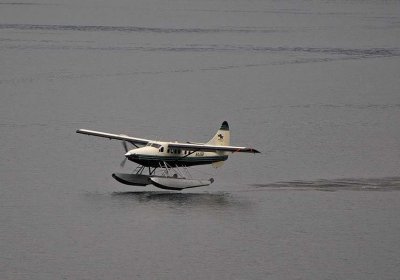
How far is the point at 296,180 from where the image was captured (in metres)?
68.6

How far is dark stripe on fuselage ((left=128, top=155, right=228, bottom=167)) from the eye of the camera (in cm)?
6051

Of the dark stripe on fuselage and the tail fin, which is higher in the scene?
the tail fin

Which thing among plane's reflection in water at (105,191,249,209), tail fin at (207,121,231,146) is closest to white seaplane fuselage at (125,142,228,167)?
tail fin at (207,121,231,146)

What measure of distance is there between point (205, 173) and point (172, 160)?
715 cm

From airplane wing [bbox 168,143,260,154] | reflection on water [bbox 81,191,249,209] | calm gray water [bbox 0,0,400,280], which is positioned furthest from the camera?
airplane wing [bbox 168,143,260,154]

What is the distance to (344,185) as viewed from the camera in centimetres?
6731

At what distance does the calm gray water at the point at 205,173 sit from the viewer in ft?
167

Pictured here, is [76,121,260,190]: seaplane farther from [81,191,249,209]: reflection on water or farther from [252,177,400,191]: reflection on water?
[252,177,400,191]: reflection on water

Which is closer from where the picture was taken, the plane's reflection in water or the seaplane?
the plane's reflection in water

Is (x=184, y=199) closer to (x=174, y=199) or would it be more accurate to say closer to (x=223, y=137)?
(x=174, y=199)

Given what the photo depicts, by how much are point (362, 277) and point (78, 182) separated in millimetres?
23980

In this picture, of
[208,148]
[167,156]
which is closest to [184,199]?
[167,156]

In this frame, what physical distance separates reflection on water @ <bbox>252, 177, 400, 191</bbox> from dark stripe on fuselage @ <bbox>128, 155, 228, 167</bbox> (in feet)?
14.5

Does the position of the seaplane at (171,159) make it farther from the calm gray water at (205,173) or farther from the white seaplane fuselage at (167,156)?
the calm gray water at (205,173)
